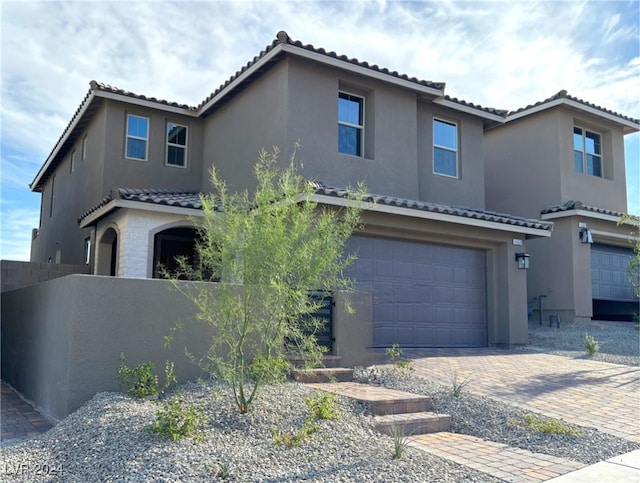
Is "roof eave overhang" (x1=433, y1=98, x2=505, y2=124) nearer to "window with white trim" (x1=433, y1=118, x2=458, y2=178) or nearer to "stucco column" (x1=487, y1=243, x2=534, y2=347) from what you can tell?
"window with white trim" (x1=433, y1=118, x2=458, y2=178)

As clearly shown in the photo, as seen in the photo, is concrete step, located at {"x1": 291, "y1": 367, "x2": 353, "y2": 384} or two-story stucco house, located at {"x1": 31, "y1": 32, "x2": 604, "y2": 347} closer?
concrete step, located at {"x1": 291, "y1": 367, "x2": 353, "y2": 384}

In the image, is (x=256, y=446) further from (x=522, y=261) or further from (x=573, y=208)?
(x=573, y=208)

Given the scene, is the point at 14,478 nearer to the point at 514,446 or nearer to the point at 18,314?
the point at 514,446

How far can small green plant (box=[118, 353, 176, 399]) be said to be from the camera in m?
7.00

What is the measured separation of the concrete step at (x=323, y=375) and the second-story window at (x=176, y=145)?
9.33 metres

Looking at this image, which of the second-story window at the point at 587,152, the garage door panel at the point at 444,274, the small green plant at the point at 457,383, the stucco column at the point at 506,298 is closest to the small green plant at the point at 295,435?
the small green plant at the point at 457,383

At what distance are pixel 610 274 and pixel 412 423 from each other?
14.3 metres

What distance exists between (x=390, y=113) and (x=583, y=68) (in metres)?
4.74

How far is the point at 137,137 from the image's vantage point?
15.8 m

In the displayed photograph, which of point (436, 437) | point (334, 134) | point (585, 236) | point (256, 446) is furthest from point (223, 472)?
point (585, 236)

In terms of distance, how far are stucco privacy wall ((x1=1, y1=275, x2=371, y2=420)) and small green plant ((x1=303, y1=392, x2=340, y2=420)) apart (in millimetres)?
1918

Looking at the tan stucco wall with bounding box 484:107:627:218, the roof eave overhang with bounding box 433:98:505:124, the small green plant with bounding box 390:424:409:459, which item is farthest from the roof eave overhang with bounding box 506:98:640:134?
the small green plant with bounding box 390:424:409:459

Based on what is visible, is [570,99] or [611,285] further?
[611,285]

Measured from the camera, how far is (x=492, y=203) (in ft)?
65.6
